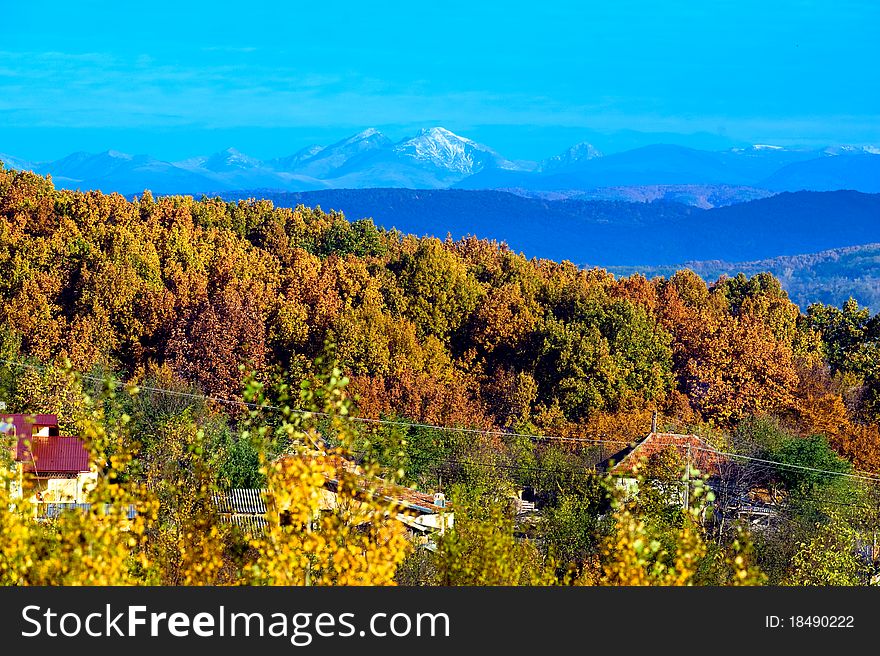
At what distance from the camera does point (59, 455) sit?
117ft

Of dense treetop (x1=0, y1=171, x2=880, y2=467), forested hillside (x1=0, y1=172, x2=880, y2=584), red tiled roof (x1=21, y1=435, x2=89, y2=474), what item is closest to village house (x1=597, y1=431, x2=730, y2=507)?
forested hillside (x1=0, y1=172, x2=880, y2=584)

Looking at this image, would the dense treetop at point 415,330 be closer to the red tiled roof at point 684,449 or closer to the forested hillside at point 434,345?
the forested hillside at point 434,345

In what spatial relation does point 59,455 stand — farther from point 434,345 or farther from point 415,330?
point 415,330

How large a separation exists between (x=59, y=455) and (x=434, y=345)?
21225 millimetres

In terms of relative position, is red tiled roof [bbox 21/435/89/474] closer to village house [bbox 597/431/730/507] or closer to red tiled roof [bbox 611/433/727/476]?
village house [bbox 597/431/730/507]

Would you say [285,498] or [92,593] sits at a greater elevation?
[285,498]

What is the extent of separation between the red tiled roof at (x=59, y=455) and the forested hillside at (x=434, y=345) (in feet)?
8.07

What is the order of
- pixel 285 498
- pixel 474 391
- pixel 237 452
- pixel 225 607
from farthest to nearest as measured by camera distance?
pixel 474 391 → pixel 237 452 → pixel 285 498 → pixel 225 607

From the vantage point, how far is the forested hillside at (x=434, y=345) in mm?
42906

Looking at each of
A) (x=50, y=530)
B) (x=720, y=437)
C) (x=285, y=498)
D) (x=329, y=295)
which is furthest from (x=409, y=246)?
(x=285, y=498)

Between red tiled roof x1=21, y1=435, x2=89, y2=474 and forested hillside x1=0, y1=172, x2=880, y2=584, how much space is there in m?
2.46

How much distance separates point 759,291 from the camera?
66.9 meters

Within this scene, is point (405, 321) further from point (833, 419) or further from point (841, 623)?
point (841, 623)

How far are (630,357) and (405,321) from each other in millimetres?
9889
